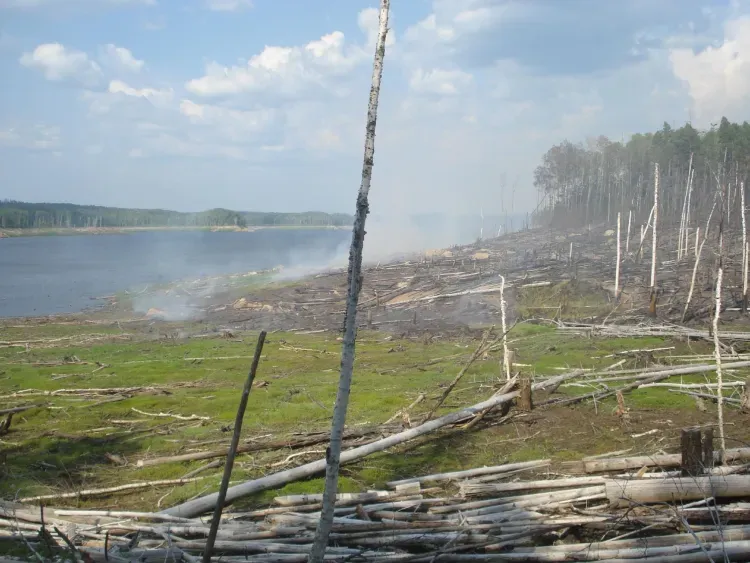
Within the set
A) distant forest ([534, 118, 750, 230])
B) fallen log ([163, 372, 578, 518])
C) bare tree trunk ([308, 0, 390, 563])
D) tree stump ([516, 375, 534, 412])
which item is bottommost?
fallen log ([163, 372, 578, 518])

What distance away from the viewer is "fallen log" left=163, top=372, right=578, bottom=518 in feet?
26.6

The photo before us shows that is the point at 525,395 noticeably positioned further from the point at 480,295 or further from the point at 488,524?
the point at 480,295

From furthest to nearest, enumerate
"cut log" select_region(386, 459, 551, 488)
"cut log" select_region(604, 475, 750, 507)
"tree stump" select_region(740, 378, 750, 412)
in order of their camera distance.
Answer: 1. "tree stump" select_region(740, 378, 750, 412)
2. "cut log" select_region(386, 459, 551, 488)
3. "cut log" select_region(604, 475, 750, 507)

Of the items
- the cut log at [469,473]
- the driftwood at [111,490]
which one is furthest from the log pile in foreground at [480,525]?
the driftwood at [111,490]

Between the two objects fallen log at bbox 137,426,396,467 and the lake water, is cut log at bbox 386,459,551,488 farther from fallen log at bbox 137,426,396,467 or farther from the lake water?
the lake water

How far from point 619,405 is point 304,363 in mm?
13671

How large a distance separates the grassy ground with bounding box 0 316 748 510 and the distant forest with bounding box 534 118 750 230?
38.5m

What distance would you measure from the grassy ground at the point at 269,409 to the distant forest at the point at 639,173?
38.5m

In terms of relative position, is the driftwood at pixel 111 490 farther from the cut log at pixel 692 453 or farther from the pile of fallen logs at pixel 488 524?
the cut log at pixel 692 453

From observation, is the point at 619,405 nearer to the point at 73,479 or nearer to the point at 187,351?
the point at 73,479

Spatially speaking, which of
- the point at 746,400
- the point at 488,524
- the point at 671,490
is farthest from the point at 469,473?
the point at 746,400

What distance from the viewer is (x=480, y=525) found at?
273 inches

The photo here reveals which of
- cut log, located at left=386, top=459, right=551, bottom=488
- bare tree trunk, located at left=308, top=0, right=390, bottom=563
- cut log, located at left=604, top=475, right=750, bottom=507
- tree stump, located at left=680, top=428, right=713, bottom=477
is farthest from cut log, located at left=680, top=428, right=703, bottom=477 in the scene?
bare tree trunk, located at left=308, top=0, right=390, bottom=563

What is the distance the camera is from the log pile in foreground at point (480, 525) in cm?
639
